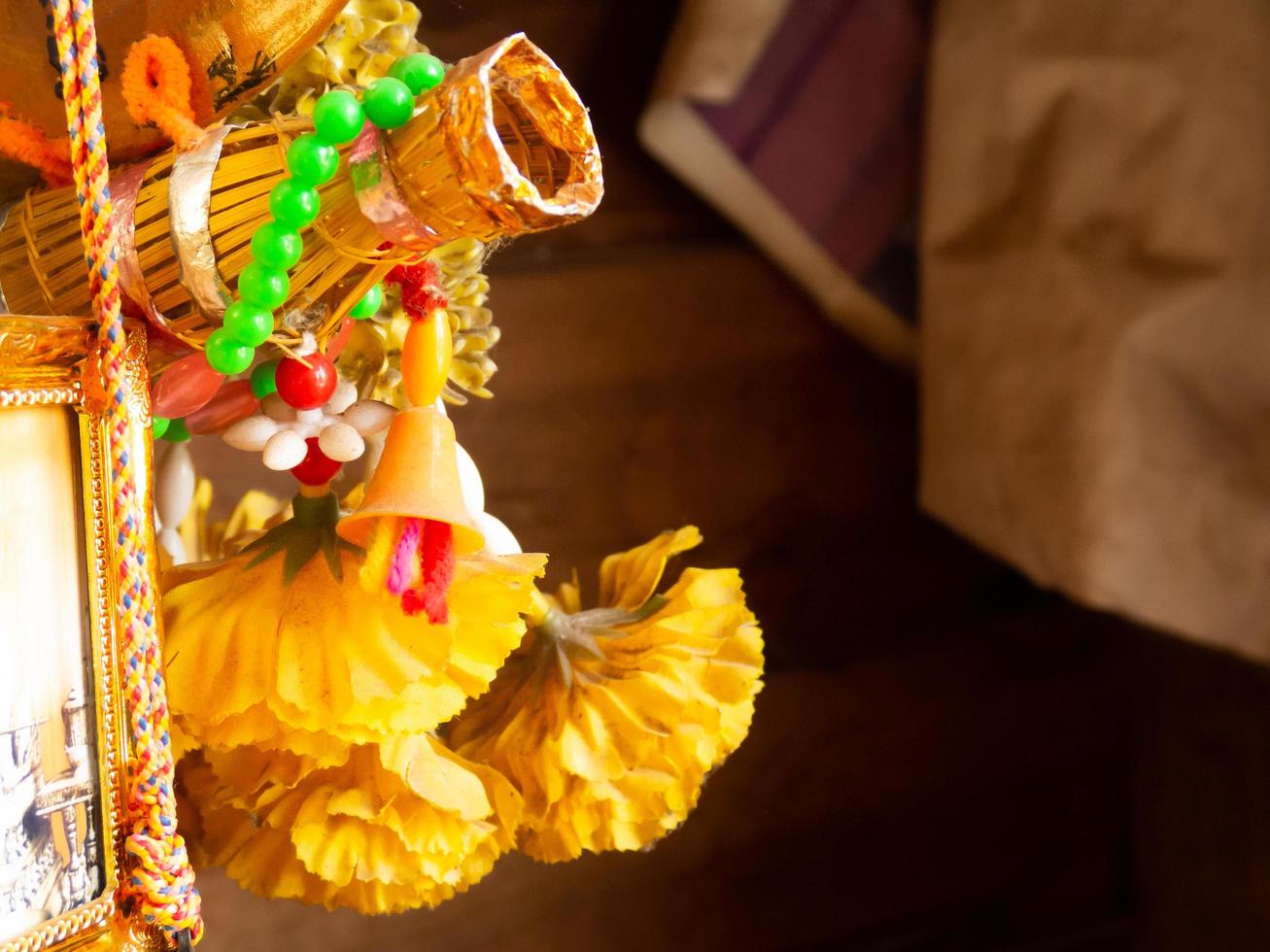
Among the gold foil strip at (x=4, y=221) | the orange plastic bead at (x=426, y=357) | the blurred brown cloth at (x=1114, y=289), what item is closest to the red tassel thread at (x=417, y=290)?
the orange plastic bead at (x=426, y=357)

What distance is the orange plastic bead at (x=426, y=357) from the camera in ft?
0.99

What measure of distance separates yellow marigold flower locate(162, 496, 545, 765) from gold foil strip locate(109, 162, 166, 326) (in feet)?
0.27

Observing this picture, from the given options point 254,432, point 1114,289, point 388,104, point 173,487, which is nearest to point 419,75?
point 388,104

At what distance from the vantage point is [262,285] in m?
0.26

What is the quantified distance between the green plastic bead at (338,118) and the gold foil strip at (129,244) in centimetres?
7

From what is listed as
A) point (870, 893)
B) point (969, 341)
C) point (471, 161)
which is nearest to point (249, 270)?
point (471, 161)

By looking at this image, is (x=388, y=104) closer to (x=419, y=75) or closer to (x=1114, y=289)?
(x=419, y=75)

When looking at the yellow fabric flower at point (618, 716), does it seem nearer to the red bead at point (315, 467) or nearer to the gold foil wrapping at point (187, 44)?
the red bead at point (315, 467)

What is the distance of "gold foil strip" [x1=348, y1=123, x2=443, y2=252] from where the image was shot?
26 centimetres

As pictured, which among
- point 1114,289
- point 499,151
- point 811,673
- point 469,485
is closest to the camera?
point 499,151

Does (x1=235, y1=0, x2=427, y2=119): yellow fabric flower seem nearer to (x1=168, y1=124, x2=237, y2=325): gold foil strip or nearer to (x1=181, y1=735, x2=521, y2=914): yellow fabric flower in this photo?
(x1=168, y1=124, x2=237, y2=325): gold foil strip

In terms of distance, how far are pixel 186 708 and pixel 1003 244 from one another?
0.53 metres

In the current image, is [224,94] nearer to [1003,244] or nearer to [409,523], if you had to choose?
[409,523]

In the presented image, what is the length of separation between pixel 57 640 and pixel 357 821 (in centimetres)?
11
